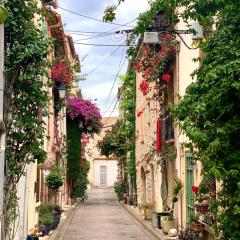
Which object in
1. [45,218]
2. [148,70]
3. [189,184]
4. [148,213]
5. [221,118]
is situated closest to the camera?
[221,118]

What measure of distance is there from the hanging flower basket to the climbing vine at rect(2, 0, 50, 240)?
9.28m

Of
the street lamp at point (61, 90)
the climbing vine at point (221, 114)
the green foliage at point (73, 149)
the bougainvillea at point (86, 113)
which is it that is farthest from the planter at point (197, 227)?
the green foliage at point (73, 149)

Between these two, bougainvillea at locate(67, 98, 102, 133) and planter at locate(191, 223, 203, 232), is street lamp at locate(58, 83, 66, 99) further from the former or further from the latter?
bougainvillea at locate(67, 98, 102, 133)

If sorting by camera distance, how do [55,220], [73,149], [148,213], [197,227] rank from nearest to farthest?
[197,227] < [55,220] < [148,213] < [73,149]

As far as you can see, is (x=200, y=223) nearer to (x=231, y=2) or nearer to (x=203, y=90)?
(x=203, y=90)

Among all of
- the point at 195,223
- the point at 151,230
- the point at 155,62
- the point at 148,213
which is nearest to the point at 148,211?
the point at 148,213

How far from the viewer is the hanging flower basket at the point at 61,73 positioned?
18.6m

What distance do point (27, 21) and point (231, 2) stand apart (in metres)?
3.62

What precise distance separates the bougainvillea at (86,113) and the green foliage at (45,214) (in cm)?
1311

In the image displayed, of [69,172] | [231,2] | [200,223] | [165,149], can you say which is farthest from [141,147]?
[231,2]

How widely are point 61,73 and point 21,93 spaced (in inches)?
417

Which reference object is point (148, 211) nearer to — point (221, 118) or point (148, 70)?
point (148, 70)

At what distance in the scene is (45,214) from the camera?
17.3 metres

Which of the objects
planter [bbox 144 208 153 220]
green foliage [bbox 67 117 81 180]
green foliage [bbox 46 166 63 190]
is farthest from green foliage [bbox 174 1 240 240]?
green foliage [bbox 67 117 81 180]
